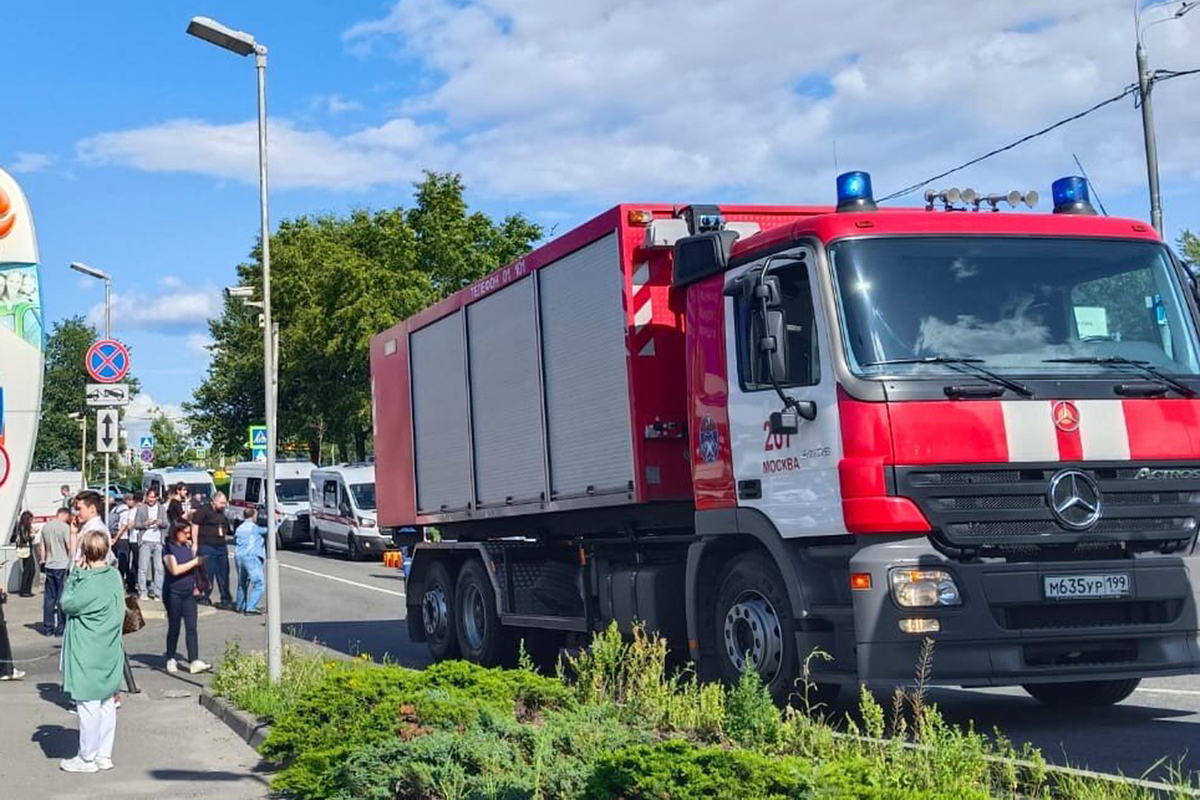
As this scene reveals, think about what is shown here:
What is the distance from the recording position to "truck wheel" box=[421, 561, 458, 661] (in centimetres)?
1428

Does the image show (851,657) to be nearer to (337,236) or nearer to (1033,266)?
(1033,266)

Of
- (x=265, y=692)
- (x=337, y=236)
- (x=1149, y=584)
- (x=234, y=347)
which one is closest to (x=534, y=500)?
(x=265, y=692)

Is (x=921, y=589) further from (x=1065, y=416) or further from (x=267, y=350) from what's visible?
(x=267, y=350)

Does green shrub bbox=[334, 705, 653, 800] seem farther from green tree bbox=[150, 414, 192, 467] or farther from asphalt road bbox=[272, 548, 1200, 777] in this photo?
green tree bbox=[150, 414, 192, 467]

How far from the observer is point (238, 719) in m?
10.5

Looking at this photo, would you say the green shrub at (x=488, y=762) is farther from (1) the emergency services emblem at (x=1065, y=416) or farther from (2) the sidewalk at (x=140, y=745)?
(1) the emergency services emblem at (x=1065, y=416)

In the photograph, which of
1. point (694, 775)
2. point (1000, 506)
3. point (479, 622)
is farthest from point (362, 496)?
point (694, 775)

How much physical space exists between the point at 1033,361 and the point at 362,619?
46.0 ft

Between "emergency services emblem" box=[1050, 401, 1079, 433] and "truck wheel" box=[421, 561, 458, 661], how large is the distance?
24.9ft

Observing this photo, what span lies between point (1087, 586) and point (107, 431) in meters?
16.4

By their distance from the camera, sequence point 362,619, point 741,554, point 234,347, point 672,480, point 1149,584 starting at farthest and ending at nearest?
1. point 234,347
2. point 362,619
3. point 672,480
4. point 741,554
5. point 1149,584

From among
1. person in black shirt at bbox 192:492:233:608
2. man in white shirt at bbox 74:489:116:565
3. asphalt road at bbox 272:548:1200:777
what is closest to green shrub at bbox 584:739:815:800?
asphalt road at bbox 272:548:1200:777

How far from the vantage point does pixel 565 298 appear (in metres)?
11.5

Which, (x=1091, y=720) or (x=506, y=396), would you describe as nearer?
(x=1091, y=720)
